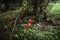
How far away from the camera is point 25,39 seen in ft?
12.8

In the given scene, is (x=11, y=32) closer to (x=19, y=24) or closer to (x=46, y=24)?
(x=19, y=24)

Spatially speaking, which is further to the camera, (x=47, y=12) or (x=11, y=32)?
(x=47, y=12)

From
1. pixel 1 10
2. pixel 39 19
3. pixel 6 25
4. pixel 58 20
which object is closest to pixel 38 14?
pixel 39 19

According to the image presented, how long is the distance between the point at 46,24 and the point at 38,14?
1.31 ft

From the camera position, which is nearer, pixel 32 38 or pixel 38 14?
pixel 32 38

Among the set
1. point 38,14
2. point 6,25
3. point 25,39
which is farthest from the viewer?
point 38,14

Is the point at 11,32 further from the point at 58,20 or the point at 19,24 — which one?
the point at 58,20

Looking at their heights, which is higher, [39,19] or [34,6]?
[34,6]

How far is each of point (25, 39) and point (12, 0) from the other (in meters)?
2.13

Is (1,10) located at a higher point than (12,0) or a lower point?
lower

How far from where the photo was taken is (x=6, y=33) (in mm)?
4039

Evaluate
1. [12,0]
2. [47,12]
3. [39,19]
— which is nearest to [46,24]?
[39,19]

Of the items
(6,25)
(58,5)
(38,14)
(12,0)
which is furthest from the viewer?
(58,5)

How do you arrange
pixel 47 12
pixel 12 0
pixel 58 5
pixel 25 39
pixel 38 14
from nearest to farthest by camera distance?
pixel 25 39 → pixel 38 14 → pixel 47 12 → pixel 12 0 → pixel 58 5
